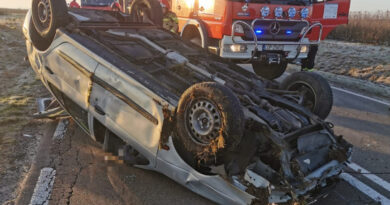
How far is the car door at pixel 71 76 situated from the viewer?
12.3ft

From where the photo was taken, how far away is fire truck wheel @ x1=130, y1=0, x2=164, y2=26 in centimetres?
597

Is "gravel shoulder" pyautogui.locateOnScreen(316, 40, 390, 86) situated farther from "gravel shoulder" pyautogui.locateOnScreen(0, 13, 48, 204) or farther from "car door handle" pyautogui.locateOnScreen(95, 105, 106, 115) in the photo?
"gravel shoulder" pyautogui.locateOnScreen(0, 13, 48, 204)

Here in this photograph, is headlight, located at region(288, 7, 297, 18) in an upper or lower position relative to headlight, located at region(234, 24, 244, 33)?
upper

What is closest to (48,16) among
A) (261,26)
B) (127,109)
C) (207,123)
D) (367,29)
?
(127,109)

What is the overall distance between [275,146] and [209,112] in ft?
2.29

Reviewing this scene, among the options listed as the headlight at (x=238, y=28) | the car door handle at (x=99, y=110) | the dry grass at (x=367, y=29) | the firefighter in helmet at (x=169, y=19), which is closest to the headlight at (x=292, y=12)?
the headlight at (x=238, y=28)

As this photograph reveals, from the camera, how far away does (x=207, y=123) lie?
2.91 meters

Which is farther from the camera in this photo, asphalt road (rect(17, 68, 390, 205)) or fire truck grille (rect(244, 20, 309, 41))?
fire truck grille (rect(244, 20, 309, 41))

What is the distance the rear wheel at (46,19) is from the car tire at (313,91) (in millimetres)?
3254

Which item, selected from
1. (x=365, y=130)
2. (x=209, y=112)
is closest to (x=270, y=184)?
(x=209, y=112)

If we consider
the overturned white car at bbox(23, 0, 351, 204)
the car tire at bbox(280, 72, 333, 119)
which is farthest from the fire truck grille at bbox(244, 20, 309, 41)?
the car tire at bbox(280, 72, 333, 119)

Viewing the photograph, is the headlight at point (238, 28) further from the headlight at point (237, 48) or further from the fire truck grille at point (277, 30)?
the headlight at point (237, 48)

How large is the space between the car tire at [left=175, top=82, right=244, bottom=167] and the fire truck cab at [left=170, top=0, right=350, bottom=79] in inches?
134

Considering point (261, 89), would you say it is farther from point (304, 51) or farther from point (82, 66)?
point (304, 51)
